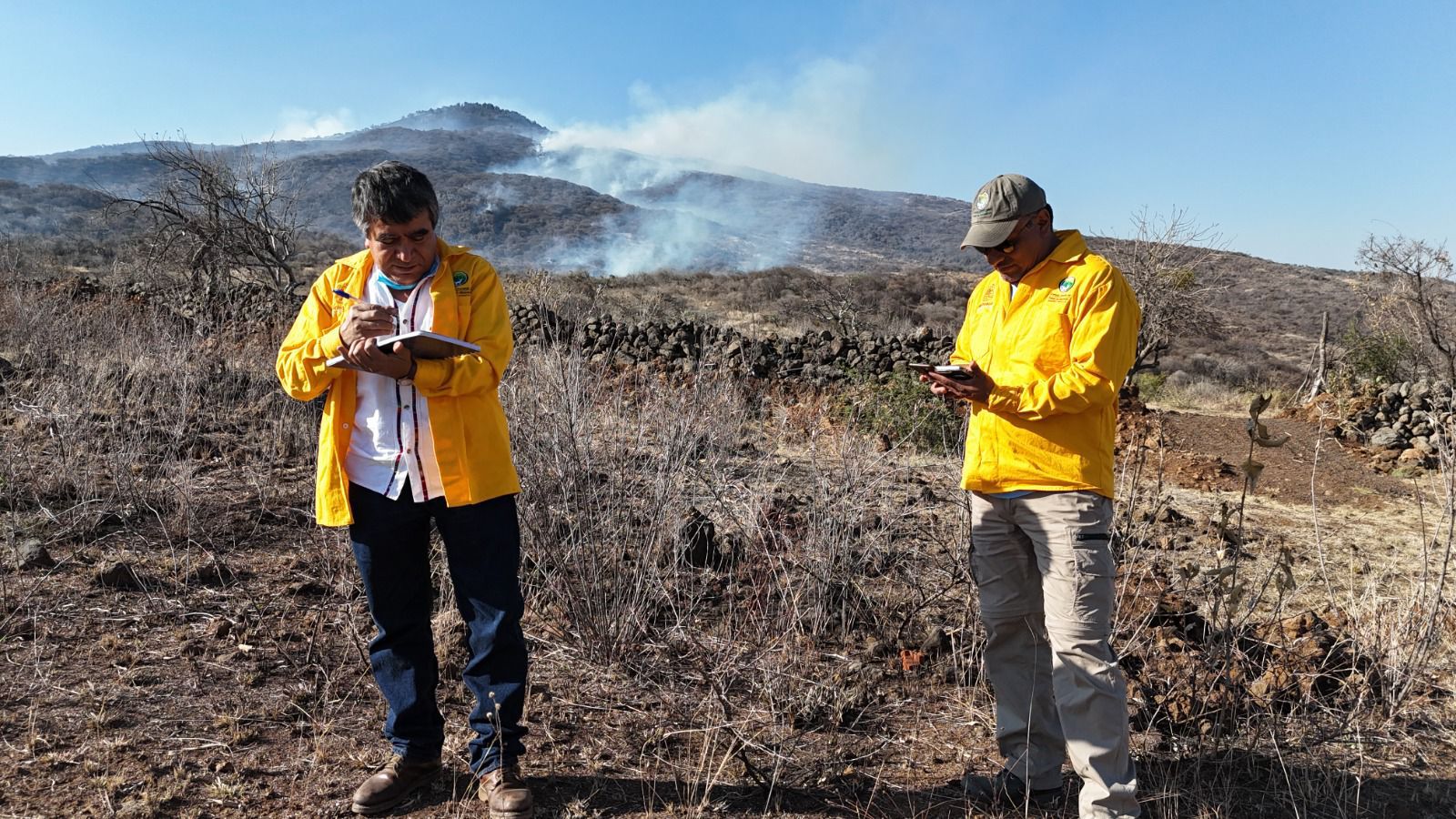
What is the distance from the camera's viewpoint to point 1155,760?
9.12 ft

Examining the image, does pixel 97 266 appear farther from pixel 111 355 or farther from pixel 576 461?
pixel 576 461

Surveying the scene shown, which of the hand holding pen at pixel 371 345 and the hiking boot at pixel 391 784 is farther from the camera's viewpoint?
the hiking boot at pixel 391 784

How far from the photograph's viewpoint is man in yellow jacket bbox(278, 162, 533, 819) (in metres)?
2.20

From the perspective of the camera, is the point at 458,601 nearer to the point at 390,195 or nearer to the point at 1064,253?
the point at 390,195

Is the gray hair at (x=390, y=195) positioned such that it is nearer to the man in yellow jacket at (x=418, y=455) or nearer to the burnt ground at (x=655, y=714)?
the man in yellow jacket at (x=418, y=455)

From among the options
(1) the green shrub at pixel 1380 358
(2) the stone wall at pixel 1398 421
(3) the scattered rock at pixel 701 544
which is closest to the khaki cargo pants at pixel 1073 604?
(3) the scattered rock at pixel 701 544

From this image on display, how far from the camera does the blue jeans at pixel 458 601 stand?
7.50ft

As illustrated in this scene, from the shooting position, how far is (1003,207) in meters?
2.27

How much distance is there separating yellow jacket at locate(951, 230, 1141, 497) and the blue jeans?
4.14 ft

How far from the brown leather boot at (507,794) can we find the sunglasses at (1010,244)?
180 cm

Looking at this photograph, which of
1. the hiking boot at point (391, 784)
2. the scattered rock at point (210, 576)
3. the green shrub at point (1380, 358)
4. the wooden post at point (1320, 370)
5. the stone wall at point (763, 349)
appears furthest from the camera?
the green shrub at point (1380, 358)

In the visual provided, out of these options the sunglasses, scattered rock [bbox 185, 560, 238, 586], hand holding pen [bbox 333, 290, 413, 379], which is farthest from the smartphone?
scattered rock [bbox 185, 560, 238, 586]

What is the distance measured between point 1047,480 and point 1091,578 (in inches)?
10.0

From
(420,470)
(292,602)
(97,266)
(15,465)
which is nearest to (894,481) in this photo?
(292,602)
